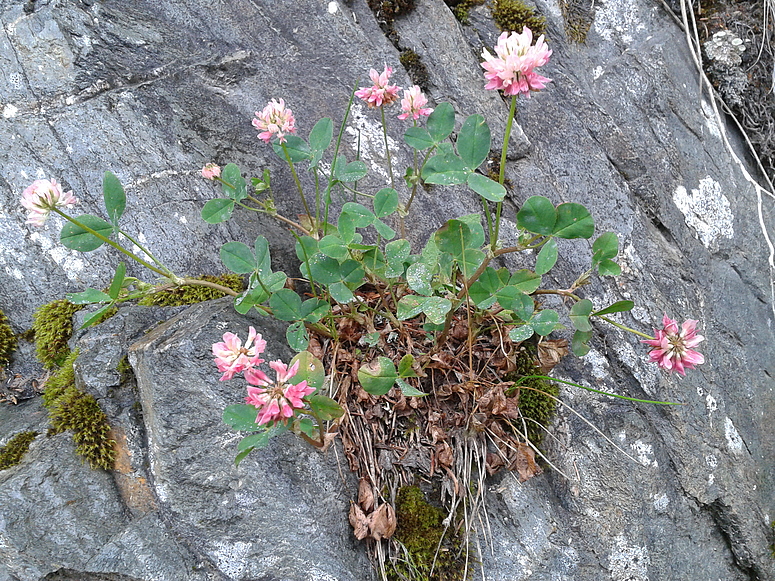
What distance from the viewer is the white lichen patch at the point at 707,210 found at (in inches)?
101

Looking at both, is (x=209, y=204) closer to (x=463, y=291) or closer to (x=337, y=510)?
(x=463, y=291)

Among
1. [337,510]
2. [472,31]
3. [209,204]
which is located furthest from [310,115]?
[337,510]

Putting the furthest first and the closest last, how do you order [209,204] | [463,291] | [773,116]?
[773,116] < [209,204] < [463,291]

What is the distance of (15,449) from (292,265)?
3.96 ft

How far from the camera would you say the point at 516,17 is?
2621mm

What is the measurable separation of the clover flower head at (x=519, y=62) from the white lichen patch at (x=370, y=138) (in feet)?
3.34

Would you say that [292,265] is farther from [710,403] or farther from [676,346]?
[710,403]

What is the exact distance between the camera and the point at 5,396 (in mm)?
2229

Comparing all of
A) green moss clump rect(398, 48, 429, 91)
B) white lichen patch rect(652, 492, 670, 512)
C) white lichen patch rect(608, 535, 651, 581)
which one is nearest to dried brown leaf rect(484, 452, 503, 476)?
white lichen patch rect(608, 535, 651, 581)

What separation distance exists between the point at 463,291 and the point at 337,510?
36.2 inches

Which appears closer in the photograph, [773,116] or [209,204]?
[209,204]

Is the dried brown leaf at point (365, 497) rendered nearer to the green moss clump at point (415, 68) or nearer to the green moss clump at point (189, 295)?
the green moss clump at point (189, 295)

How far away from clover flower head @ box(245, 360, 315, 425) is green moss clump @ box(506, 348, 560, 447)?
1.04 metres

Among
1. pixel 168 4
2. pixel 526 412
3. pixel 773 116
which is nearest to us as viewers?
pixel 526 412
